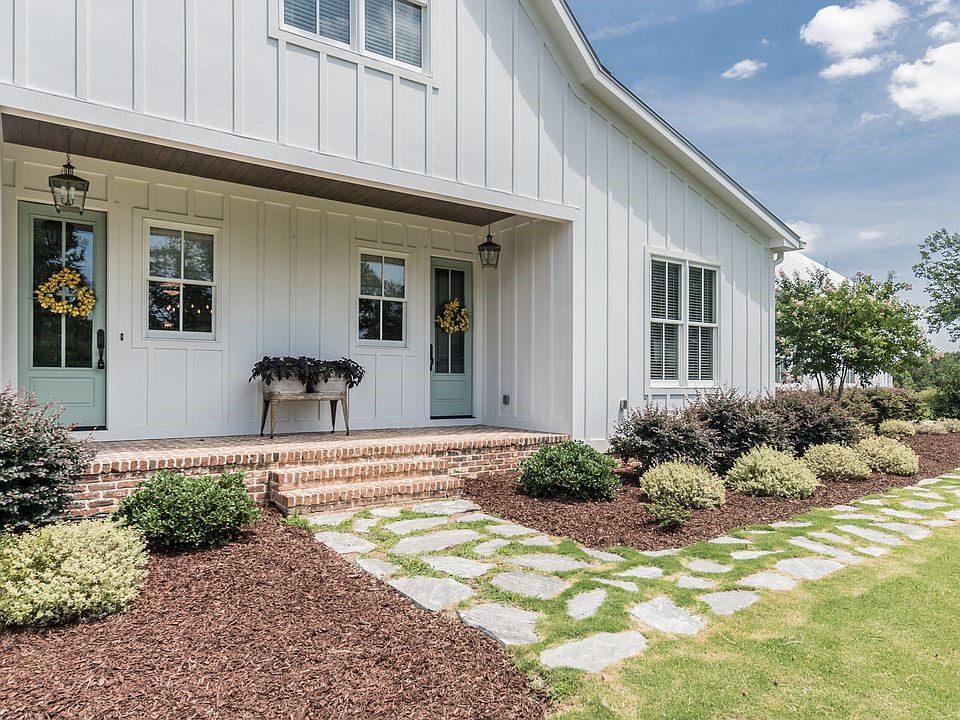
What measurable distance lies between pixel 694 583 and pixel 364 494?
300 cm

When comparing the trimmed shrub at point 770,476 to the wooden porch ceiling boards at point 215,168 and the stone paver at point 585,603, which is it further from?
the wooden porch ceiling boards at point 215,168

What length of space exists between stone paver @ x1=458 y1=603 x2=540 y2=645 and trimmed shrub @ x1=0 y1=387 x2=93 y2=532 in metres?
2.84

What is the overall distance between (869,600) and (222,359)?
6.58 m

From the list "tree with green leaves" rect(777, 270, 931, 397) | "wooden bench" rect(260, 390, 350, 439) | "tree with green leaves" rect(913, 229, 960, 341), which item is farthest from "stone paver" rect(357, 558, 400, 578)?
"tree with green leaves" rect(913, 229, 960, 341)

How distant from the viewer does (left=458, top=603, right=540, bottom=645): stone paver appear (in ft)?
10.5

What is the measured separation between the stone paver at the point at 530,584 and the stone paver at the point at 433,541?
0.73m

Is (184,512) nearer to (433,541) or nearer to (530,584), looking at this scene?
(433,541)

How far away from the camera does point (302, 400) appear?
7352 mm

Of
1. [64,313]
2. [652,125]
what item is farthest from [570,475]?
[64,313]

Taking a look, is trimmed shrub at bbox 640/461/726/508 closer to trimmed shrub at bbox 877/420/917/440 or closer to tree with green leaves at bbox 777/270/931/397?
tree with green leaves at bbox 777/270/931/397

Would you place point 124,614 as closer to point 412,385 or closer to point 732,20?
point 412,385

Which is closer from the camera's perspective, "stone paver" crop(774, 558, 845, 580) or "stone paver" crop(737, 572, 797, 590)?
"stone paver" crop(737, 572, 797, 590)

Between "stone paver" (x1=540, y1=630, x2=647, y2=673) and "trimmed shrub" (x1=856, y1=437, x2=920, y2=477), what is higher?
"trimmed shrub" (x1=856, y1=437, x2=920, y2=477)

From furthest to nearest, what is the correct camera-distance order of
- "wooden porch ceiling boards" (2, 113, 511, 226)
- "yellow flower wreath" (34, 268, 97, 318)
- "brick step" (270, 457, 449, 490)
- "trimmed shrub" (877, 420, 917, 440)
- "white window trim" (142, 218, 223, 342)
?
"trimmed shrub" (877, 420, 917, 440), "white window trim" (142, 218, 223, 342), "yellow flower wreath" (34, 268, 97, 318), "wooden porch ceiling boards" (2, 113, 511, 226), "brick step" (270, 457, 449, 490)
